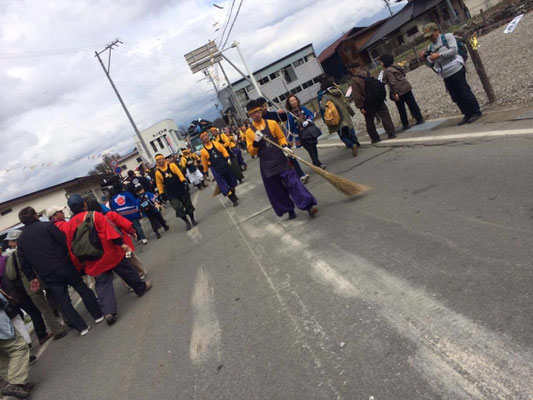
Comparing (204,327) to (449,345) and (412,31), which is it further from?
(412,31)

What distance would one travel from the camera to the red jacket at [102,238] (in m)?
5.84

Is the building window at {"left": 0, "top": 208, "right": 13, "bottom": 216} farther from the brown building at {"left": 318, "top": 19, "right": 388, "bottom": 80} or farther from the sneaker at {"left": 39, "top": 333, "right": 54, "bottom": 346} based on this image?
the brown building at {"left": 318, "top": 19, "right": 388, "bottom": 80}

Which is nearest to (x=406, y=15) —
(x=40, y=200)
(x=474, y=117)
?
(x=40, y=200)

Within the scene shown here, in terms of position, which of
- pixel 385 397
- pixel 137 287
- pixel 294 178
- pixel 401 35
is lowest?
pixel 385 397

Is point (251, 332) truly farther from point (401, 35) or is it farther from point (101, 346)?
point (401, 35)

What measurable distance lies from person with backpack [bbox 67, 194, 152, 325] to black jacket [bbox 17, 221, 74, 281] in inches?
8.1

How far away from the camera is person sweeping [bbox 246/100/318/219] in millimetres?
6234

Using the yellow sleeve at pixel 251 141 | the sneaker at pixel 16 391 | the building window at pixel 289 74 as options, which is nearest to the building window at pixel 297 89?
the building window at pixel 289 74

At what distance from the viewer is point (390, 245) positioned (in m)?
4.37

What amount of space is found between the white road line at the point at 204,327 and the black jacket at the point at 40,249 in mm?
2015

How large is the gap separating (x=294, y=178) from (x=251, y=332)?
309 centimetres

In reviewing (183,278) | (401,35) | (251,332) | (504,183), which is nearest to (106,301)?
(183,278)

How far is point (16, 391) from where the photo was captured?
14.5 feet

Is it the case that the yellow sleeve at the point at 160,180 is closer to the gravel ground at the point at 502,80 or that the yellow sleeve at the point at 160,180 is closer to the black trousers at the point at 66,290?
the black trousers at the point at 66,290
